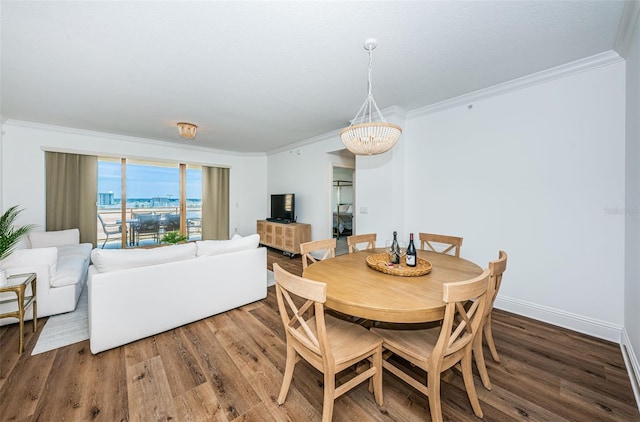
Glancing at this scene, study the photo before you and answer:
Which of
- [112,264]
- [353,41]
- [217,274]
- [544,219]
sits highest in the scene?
[353,41]

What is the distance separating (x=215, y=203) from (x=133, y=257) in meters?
4.26

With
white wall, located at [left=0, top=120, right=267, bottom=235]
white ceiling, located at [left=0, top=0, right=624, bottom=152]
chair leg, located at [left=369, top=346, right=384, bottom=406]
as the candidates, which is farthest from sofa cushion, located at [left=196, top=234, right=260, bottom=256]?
white wall, located at [left=0, top=120, right=267, bottom=235]

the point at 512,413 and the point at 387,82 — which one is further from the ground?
the point at 387,82

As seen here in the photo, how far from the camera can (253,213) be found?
22.1ft

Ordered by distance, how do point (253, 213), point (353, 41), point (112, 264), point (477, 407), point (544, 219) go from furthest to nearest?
1. point (253, 213)
2. point (544, 219)
3. point (112, 264)
4. point (353, 41)
5. point (477, 407)

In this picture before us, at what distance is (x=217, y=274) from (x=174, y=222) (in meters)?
4.08

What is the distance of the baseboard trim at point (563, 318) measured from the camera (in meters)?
2.19

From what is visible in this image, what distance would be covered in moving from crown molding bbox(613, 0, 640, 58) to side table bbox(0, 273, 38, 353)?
4.95m

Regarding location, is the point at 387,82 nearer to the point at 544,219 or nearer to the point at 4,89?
the point at 544,219

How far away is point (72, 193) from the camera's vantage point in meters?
4.45

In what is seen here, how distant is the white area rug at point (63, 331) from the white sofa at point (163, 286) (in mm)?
417

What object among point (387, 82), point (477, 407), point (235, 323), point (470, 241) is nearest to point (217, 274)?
point (235, 323)

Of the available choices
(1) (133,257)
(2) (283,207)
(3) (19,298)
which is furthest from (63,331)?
(2) (283,207)

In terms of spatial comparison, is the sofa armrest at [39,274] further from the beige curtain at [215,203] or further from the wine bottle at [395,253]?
the beige curtain at [215,203]
